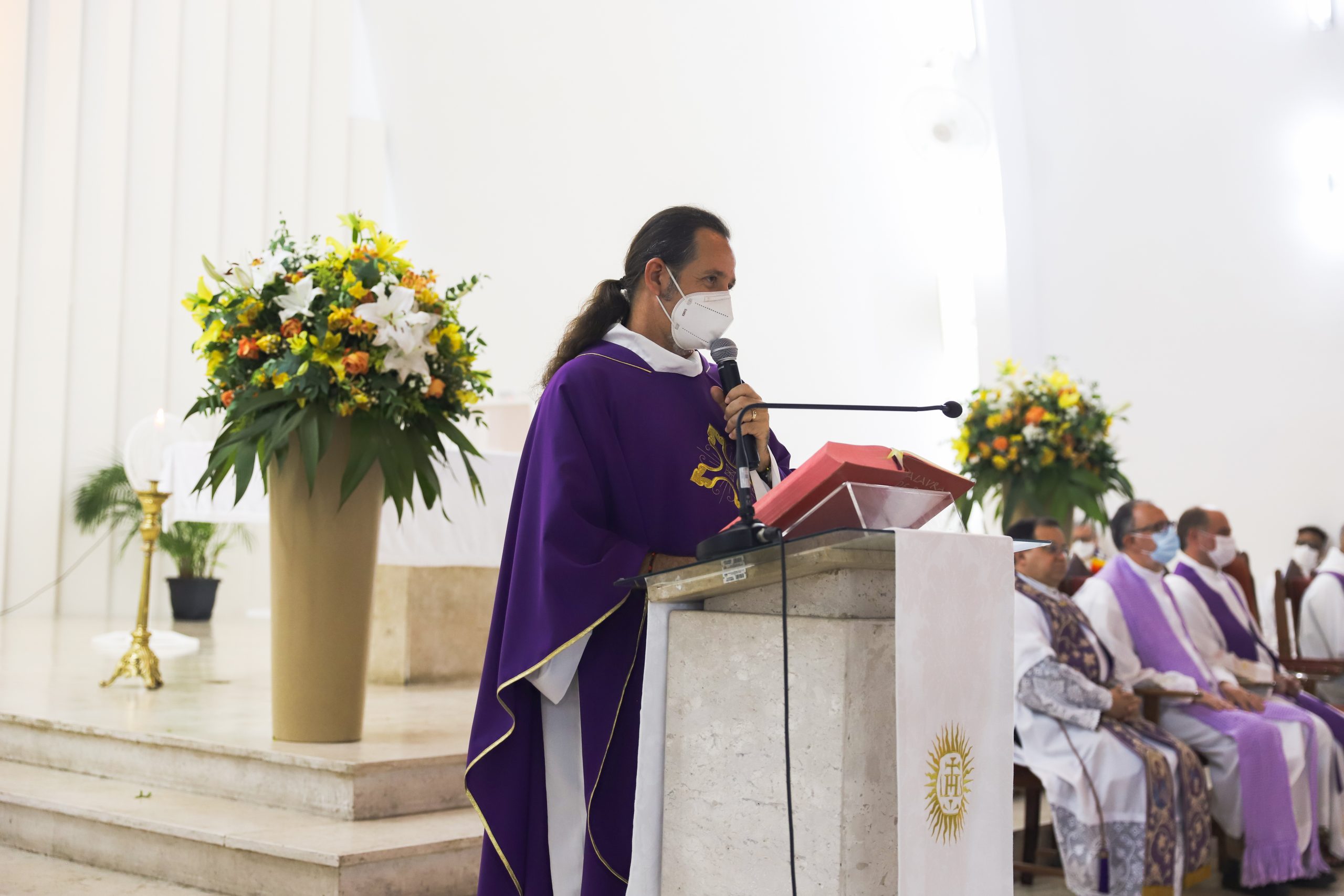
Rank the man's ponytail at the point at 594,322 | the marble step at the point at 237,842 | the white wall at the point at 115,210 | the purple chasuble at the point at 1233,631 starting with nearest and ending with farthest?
the man's ponytail at the point at 594,322
the marble step at the point at 237,842
the purple chasuble at the point at 1233,631
the white wall at the point at 115,210

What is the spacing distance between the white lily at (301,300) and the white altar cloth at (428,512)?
1.31 meters

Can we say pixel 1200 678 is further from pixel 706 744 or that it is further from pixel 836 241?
pixel 836 241

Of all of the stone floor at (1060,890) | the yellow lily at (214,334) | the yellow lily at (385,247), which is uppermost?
the yellow lily at (385,247)

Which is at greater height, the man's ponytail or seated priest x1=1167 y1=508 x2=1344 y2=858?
the man's ponytail

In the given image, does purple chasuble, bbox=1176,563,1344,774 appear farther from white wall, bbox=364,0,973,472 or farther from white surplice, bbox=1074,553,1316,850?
white wall, bbox=364,0,973,472

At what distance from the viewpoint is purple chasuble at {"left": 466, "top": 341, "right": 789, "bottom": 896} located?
76.3 inches

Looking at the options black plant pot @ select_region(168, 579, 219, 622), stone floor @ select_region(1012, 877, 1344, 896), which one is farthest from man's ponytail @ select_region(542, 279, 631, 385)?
black plant pot @ select_region(168, 579, 219, 622)

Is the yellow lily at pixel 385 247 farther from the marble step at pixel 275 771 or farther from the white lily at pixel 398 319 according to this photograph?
the marble step at pixel 275 771

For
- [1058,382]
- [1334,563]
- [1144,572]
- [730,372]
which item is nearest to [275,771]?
[730,372]

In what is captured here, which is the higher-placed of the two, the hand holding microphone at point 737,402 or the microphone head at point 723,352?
the microphone head at point 723,352

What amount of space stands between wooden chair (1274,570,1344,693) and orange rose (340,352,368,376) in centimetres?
429

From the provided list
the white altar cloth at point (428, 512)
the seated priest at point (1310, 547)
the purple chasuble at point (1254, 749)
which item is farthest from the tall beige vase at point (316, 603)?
the seated priest at point (1310, 547)

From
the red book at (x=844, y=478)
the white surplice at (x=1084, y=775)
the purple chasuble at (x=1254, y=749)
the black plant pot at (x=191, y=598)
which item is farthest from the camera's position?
the black plant pot at (x=191, y=598)

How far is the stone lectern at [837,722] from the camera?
147 centimetres
